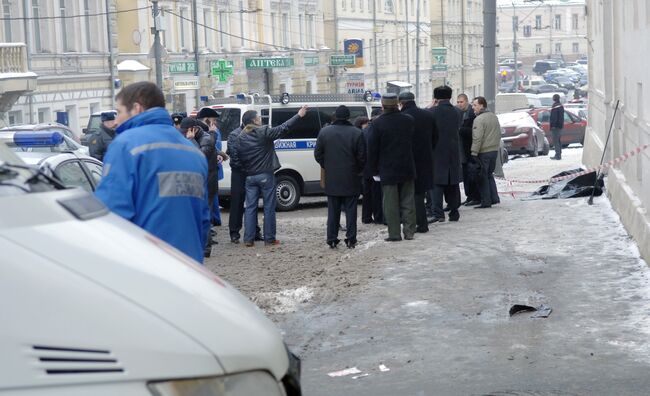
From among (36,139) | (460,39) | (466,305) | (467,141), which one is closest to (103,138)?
(36,139)

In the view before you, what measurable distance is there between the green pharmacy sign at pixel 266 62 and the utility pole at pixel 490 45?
31775 millimetres

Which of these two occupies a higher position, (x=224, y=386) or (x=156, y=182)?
(x=156, y=182)

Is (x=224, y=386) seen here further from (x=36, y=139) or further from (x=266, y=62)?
(x=266, y=62)

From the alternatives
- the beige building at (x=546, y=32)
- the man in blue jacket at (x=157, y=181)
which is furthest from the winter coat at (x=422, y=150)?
the beige building at (x=546, y=32)

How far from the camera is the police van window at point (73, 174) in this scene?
38.0 ft

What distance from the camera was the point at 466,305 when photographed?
10.1 metres

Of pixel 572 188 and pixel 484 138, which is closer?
pixel 484 138

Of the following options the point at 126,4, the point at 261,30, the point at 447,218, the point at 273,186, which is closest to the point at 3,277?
the point at 273,186

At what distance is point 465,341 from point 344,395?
1606 mm

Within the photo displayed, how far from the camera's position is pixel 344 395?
746 centimetres

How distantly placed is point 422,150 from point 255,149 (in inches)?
80.8

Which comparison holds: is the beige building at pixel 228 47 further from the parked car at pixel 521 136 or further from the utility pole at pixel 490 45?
the utility pole at pixel 490 45

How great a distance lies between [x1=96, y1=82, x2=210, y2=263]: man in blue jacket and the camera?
5602 mm

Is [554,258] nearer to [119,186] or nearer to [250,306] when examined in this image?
[119,186]
